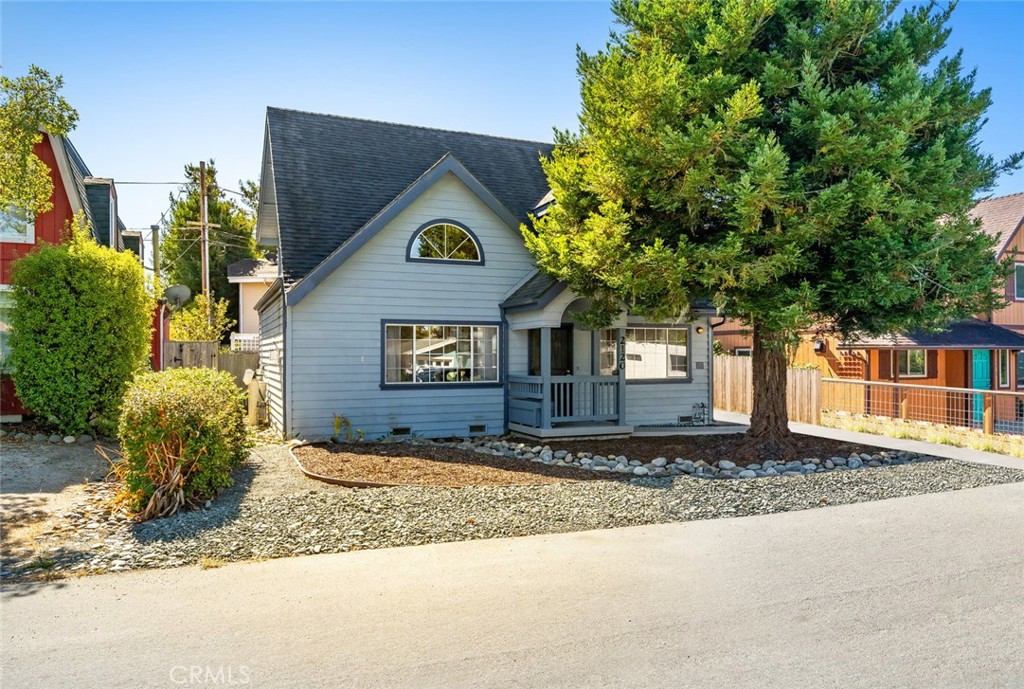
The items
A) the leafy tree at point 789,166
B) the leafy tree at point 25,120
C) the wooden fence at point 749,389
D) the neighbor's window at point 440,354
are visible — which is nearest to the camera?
the leafy tree at point 25,120

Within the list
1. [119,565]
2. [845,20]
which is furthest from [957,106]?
[119,565]

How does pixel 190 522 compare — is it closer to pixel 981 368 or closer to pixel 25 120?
pixel 25 120

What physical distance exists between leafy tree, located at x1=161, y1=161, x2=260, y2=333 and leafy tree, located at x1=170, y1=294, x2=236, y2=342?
6145 mm

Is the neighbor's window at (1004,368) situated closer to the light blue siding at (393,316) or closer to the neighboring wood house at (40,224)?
the light blue siding at (393,316)

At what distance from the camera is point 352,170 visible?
1430cm

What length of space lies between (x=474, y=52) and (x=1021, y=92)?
977cm

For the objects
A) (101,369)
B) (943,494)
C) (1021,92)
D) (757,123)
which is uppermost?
(1021,92)

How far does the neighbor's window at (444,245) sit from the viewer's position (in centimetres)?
1251

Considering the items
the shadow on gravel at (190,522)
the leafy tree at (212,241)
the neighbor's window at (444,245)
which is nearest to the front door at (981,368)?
the neighbor's window at (444,245)

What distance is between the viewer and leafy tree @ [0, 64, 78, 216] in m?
8.46

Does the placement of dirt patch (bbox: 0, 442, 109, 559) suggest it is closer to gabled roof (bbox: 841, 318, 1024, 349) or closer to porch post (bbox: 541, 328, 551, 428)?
porch post (bbox: 541, 328, 551, 428)

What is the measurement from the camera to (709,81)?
9.73 meters

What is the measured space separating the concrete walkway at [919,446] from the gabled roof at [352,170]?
7603 mm

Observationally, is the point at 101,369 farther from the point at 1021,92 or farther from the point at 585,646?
the point at 1021,92
